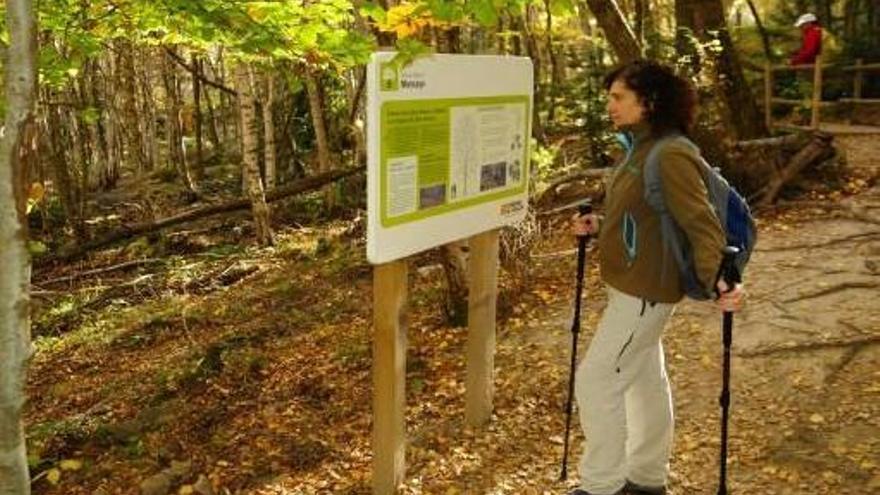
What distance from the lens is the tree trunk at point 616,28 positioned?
361 inches

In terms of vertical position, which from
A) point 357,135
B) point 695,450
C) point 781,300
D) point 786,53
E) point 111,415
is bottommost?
point 111,415

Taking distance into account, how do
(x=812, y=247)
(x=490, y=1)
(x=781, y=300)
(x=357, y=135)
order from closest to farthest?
(x=490, y=1)
(x=781, y=300)
(x=812, y=247)
(x=357, y=135)

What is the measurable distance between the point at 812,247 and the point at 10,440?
7162mm

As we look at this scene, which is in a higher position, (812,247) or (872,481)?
(812,247)

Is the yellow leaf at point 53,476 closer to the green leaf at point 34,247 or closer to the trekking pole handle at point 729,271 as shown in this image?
the green leaf at point 34,247

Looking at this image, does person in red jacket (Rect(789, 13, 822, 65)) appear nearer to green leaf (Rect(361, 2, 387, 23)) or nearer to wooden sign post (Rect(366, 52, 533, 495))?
wooden sign post (Rect(366, 52, 533, 495))

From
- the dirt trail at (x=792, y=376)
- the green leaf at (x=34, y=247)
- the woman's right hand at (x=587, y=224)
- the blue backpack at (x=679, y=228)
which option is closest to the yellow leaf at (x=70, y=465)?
the green leaf at (x=34, y=247)

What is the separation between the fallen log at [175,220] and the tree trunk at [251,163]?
83 centimetres

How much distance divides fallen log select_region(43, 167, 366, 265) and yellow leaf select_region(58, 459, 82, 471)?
722cm

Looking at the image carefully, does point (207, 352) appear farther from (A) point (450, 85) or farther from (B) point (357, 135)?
(B) point (357, 135)

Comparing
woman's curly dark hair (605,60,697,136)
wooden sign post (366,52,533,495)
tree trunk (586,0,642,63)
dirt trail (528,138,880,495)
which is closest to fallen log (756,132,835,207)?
dirt trail (528,138,880,495)

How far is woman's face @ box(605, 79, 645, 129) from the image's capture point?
3.69 m

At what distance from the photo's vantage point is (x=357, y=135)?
1551 centimetres

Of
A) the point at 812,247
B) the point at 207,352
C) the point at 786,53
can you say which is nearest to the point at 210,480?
the point at 207,352
